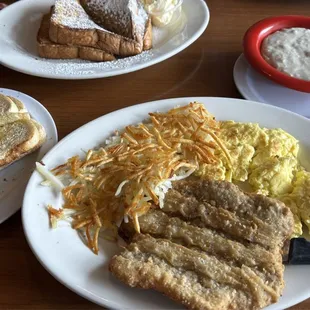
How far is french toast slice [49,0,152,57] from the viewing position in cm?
203

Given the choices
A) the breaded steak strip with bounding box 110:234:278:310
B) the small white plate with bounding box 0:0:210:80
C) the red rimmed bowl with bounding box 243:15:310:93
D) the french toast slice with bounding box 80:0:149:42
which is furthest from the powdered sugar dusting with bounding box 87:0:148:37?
the breaded steak strip with bounding box 110:234:278:310

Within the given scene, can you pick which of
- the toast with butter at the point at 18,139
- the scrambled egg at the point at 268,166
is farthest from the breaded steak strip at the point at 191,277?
the toast with butter at the point at 18,139

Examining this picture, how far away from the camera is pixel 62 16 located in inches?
82.7

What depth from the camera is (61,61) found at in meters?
2.05

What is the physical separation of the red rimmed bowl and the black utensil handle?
72 cm

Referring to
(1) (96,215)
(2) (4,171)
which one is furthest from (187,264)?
(2) (4,171)

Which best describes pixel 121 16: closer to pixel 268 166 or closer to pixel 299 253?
pixel 268 166

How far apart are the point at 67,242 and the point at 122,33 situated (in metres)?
1.13

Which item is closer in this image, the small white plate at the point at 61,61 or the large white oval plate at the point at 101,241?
the large white oval plate at the point at 101,241

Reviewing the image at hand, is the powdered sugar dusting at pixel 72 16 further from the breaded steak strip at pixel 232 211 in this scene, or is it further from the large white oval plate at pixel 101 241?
the breaded steak strip at pixel 232 211

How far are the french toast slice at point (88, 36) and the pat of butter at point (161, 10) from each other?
18cm

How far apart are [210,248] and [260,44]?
111 centimetres

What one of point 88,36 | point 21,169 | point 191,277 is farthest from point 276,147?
point 88,36

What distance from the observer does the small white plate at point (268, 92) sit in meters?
1.86
